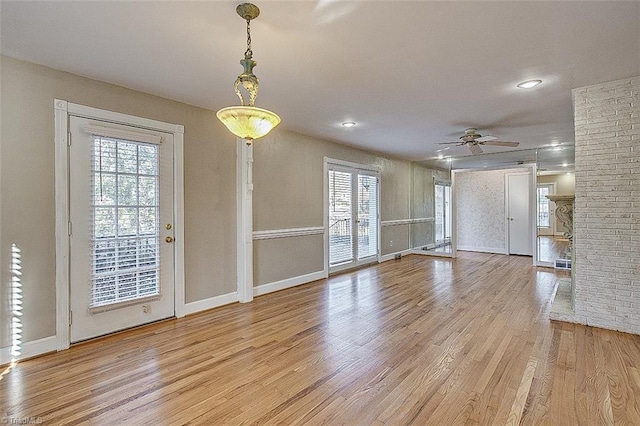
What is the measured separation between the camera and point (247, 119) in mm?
2072

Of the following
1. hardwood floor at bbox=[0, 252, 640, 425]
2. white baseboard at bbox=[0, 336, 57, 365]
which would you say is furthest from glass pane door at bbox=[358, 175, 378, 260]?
A: white baseboard at bbox=[0, 336, 57, 365]

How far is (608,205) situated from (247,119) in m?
3.63

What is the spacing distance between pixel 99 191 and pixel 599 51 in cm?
452

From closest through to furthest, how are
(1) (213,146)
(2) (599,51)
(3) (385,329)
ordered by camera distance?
(2) (599,51)
(3) (385,329)
(1) (213,146)

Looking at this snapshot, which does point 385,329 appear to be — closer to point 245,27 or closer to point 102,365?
point 102,365

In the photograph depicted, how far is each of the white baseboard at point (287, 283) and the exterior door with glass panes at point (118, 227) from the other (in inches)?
50.7

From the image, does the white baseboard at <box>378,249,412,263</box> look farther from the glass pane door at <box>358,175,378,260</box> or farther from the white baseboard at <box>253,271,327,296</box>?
the white baseboard at <box>253,271,327,296</box>

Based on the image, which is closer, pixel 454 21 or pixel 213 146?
pixel 454 21

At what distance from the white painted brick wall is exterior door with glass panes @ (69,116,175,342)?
4.48 m

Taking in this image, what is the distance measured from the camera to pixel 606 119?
319 centimetres

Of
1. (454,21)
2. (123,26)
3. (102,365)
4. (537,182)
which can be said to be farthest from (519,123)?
(102,365)

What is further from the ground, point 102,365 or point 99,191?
point 99,191

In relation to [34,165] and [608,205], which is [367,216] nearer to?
[608,205]

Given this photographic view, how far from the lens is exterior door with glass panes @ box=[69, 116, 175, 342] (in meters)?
2.94
